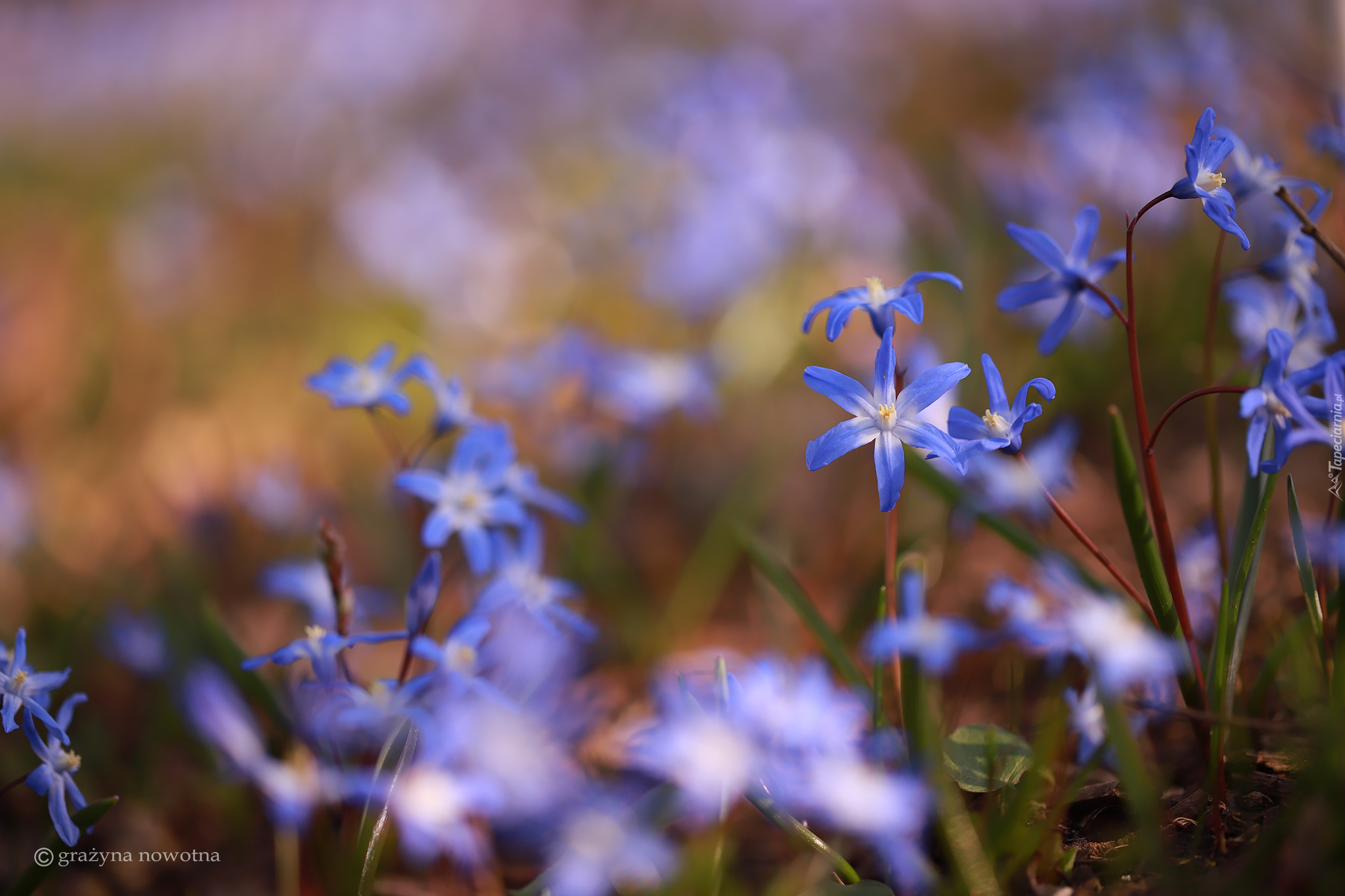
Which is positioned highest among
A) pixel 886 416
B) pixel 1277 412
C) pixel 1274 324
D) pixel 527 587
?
pixel 1274 324

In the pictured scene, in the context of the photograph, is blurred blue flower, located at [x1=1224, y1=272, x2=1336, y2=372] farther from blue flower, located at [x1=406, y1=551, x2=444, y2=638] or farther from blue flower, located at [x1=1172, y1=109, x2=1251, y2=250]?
blue flower, located at [x1=406, y1=551, x2=444, y2=638]

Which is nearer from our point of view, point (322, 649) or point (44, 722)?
point (44, 722)

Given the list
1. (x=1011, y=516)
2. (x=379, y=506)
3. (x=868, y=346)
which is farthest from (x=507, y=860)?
(x=868, y=346)

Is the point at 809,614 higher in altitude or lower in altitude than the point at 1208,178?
lower

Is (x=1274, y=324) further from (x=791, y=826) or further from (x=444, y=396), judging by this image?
(x=444, y=396)

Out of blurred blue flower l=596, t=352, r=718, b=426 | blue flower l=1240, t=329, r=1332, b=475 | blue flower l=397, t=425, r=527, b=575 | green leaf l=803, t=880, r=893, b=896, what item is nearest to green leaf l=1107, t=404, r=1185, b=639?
blue flower l=1240, t=329, r=1332, b=475

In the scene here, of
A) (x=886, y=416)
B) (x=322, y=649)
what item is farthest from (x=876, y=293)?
(x=322, y=649)

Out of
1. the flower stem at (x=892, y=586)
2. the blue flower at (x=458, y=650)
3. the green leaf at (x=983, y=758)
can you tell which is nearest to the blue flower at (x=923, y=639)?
the flower stem at (x=892, y=586)
